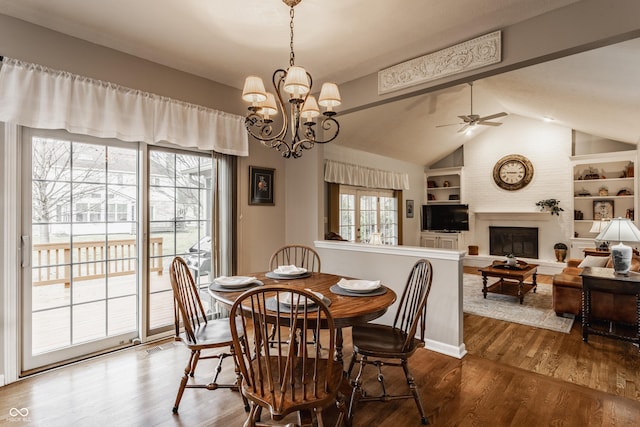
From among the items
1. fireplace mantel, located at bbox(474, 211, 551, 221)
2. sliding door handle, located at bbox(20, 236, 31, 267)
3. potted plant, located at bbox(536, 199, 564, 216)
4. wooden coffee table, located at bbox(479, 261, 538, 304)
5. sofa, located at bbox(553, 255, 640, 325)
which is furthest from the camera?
fireplace mantel, located at bbox(474, 211, 551, 221)

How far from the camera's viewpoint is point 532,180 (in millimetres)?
7445

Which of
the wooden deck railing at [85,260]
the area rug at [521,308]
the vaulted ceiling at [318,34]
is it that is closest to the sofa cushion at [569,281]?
the area rug at [521,308]

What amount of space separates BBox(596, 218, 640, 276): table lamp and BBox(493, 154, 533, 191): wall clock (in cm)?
445

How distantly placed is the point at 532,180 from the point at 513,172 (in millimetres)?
437

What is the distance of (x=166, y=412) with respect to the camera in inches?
81.0

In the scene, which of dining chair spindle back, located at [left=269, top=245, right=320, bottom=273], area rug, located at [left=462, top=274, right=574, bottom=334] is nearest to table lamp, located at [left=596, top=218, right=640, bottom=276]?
area rug, located at [left=462, top=274, right=574, bottom=334]

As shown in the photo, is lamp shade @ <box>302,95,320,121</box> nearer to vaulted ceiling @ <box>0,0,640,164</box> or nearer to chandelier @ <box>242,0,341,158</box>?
chandelier @ <box>242,0,341,158</box>

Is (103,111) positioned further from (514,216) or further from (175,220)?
(514,216)

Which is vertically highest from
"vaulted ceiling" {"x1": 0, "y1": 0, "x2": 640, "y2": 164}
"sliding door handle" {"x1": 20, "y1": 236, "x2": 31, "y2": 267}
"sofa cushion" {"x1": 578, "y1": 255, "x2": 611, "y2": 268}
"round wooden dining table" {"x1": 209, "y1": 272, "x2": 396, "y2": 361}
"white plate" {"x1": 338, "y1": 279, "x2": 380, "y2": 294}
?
"vaulted ceiling" {"x1": 0, "y1": 0, "x2": 640, "y2": 164}

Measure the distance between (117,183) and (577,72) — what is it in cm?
490

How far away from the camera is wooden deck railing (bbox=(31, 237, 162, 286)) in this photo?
8.60 feet

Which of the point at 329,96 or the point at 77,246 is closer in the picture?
the point at 329,96

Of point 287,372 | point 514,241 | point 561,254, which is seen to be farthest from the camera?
point 514,241

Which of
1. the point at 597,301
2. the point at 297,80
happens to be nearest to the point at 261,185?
the point at 297,80
